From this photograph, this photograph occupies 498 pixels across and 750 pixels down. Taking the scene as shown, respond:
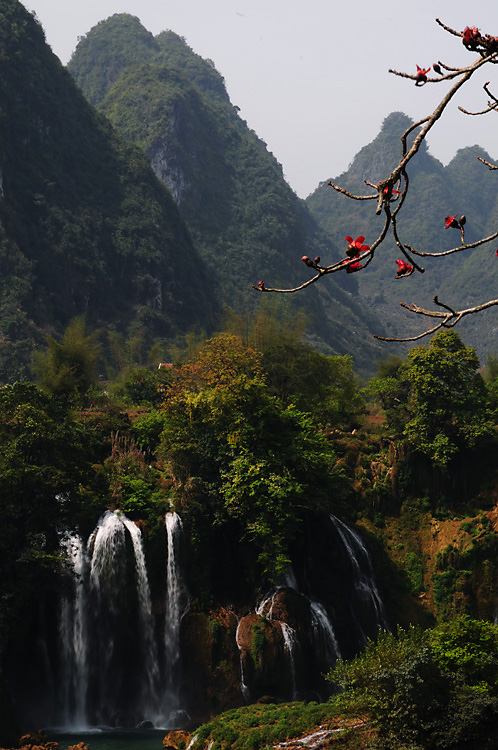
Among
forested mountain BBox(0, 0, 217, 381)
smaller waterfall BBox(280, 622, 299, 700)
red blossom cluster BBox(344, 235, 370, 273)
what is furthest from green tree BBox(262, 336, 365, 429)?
forested mountain BBox(0, 0, 217, 381)

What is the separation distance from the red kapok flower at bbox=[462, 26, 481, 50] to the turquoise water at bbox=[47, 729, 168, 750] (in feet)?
66.4

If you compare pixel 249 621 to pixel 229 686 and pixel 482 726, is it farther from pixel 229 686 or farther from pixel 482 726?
pixel 482 726

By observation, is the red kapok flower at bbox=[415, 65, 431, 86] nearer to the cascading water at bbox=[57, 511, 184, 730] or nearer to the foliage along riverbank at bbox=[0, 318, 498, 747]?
the foliage along riverbank at bbox=[0, 318, 498, 747]

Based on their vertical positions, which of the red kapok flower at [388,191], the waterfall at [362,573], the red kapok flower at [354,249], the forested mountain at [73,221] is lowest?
the waterfall at [362,573]

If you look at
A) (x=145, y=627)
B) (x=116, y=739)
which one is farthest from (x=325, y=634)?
(x=116, y=739)

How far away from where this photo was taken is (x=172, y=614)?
24.8 meters

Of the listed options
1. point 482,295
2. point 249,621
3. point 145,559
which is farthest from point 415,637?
point 482,295

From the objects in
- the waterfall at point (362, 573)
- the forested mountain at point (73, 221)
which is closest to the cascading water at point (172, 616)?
the waterfall at point (362, 573)

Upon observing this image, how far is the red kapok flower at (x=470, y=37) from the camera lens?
14.2ft

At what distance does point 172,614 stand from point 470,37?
2300cm

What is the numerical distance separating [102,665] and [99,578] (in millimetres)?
2655

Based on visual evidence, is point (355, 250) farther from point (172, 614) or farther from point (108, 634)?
point (172, 614)

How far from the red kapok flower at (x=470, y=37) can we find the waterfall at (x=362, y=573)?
2716cm

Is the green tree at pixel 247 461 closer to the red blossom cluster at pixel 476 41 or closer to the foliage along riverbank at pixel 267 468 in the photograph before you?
the foliage along riverbank at pixel 267 468
